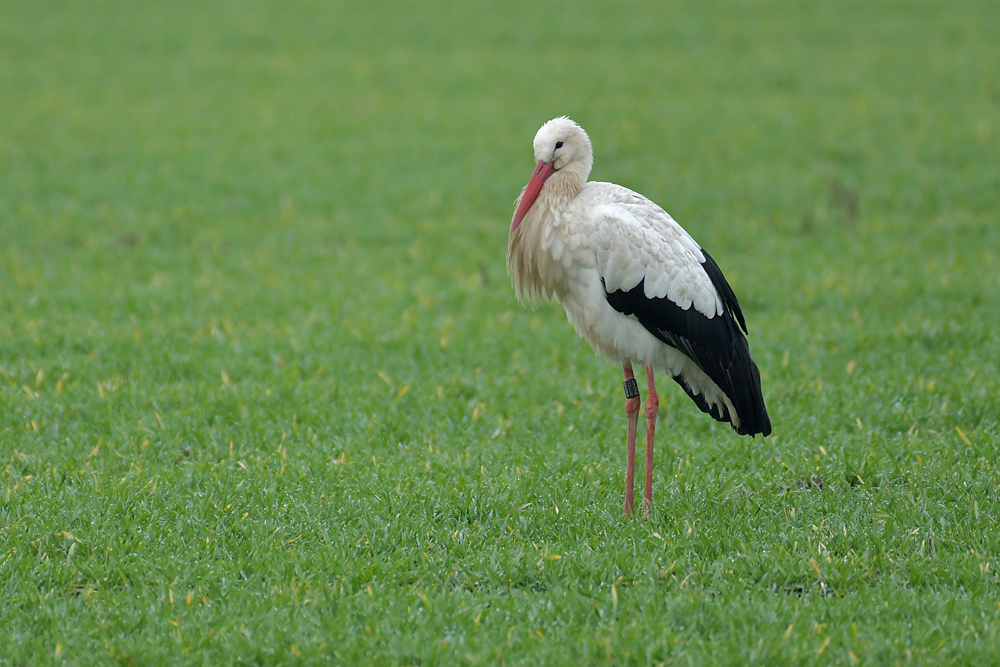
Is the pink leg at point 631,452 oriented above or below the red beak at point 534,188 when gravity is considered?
below

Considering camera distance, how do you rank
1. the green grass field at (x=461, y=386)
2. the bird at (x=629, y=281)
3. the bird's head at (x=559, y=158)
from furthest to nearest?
the bird's head at (x=559, y=158)
the bird at (x=629, y=281)
the green grass field at (x=461, y=386)

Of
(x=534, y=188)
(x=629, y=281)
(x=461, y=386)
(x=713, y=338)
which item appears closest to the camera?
(x=629, y=281)

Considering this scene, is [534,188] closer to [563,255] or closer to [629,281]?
[563,255]

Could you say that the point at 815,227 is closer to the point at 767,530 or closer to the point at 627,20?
the point at 767,530

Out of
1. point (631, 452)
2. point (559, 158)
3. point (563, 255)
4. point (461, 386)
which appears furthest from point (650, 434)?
point (461, 386)

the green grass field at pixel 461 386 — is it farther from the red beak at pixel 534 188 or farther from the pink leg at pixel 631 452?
the red beak at pixel 534 188

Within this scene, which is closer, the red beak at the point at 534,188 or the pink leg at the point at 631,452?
the pink leg at the point at 631,452

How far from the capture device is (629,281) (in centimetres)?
489

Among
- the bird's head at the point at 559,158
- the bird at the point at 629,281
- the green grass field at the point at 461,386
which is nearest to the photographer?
the green grass field at the point at 461,386

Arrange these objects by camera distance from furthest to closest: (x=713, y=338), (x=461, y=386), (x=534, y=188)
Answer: (x=461, y=386)
(x=534, y=188)
(x=713, y=338)

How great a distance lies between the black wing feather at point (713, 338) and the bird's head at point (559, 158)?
25.1 inches

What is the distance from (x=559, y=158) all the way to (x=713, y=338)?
1202mm

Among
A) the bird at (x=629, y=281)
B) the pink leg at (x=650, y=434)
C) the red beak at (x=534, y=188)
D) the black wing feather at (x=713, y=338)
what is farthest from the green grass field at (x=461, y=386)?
the red beak at (x=534, y=188)

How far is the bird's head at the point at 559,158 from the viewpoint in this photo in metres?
5.13
